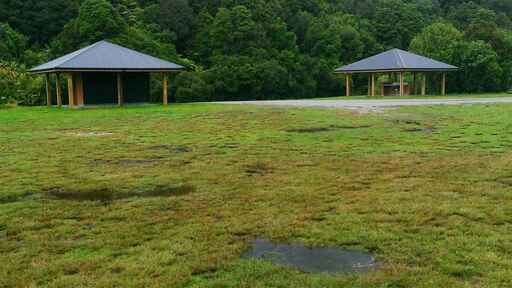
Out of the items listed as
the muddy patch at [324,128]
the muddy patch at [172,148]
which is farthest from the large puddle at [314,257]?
the muddy patch at [324,128]

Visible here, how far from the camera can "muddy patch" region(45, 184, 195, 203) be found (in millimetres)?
5844

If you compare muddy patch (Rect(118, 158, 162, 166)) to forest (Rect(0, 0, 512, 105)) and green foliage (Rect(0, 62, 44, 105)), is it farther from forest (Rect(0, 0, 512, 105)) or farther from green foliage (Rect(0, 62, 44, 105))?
forest (Rect(0, 0, 512, 105))

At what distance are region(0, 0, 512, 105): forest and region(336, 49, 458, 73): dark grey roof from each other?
6722 millimetres

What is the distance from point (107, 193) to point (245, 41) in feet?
133

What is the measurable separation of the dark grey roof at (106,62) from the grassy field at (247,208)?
11.9m

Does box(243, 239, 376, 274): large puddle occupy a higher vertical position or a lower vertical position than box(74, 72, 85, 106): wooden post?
lower

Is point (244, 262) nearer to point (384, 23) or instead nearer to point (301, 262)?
point (301, 262)

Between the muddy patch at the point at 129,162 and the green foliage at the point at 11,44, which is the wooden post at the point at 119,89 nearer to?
the muddy patch at the point at 129,162

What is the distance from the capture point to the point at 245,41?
45531 mm

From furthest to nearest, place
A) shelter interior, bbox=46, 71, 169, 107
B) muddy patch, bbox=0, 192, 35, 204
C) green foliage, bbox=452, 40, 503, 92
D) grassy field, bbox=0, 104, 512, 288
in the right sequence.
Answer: green foliage, bbox=452, 40, 503, 92 → shelter interior, bbox=46, 71, 169, 107 → muddy patch, bbox=0, 192, 35, 204 → grassy field, bbox=0, 104, 512, 288

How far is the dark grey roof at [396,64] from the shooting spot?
101 feet

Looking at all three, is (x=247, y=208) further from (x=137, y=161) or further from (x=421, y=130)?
(x=421, y=130)

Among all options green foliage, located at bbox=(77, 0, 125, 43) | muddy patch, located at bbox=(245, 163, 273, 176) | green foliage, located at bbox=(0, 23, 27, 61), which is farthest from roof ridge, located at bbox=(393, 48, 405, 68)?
green foliage, located at bbox=(0, 23, 27, 61)

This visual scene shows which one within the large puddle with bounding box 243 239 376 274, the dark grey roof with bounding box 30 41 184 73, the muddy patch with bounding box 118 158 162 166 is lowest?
the large puddle with bounding box 243 239 376 274
